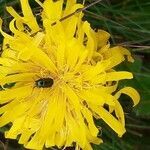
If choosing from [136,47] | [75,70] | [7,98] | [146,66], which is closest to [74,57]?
[75,70]

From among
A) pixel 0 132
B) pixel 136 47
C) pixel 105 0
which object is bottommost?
pixel 0 132

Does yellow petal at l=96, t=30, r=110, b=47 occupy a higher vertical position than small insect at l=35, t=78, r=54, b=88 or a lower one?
higher

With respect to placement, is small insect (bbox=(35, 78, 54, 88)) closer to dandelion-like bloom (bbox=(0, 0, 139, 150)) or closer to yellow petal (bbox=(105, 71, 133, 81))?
dandelion-like bloom (bbox=(0, 0, 139, 150))

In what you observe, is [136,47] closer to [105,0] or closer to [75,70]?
[105,0]

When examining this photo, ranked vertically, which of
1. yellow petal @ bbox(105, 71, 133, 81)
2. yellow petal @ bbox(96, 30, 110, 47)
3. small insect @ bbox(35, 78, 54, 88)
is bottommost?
yellow petal @ bbox(105, 71, 133, 81)

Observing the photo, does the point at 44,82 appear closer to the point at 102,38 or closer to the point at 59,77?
the point at 59,77

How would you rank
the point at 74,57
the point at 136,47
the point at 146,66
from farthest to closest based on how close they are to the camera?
1. the point at 146,66
2. the point at 136,47
3. the point at 74,57

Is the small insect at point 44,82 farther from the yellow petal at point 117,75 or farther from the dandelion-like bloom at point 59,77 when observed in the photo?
the yellow petal at point 117,75

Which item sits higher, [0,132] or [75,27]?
[75,27]

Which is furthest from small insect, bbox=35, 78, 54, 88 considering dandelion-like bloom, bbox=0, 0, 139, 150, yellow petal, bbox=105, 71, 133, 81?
yellow petal, bbox=105, 71, 133, 81
